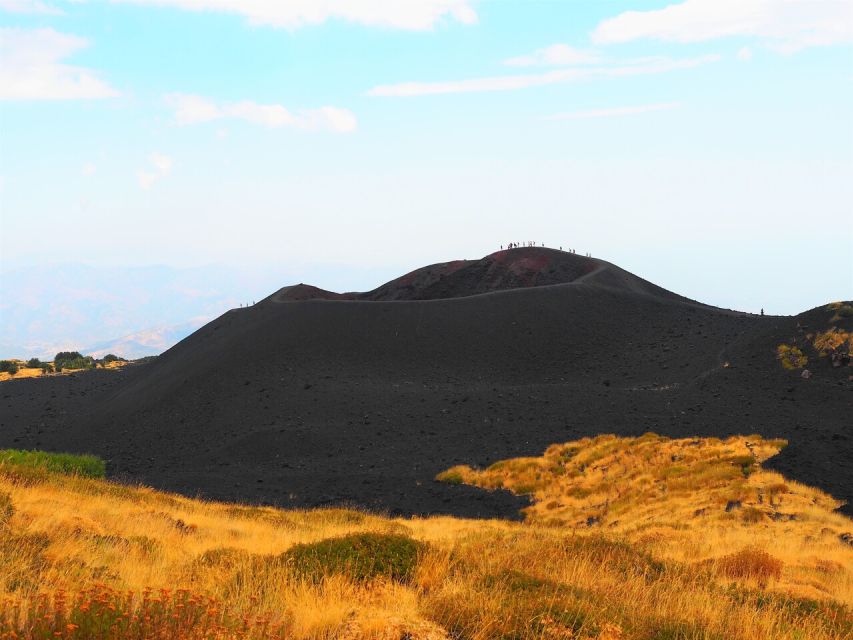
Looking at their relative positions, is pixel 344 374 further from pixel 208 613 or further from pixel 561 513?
pixel 208 613

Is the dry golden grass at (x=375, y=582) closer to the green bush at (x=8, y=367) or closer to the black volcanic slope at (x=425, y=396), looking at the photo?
the black volcanic slope at (x=425, y=396)

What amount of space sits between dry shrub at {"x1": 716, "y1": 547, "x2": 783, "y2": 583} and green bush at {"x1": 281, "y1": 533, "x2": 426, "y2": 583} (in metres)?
6.35

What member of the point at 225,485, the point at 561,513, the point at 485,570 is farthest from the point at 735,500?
the point at 225,485

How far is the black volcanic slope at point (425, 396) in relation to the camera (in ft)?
94.7

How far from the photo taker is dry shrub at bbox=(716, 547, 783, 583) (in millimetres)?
12992

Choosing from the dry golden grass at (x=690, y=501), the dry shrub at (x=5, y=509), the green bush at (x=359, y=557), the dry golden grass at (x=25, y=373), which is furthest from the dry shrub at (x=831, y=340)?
the dry golden grass at (x=25, y=373)

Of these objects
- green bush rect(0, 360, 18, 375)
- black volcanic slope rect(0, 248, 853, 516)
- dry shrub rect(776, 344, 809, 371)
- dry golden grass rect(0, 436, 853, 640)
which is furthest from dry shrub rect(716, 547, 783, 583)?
green bush rect(0, 360, 18, 375)

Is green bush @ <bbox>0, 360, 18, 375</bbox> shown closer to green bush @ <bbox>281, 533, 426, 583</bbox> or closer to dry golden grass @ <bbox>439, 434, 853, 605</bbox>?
dry golden grass @ <bbox>439, 434, 853, 605</bbox>

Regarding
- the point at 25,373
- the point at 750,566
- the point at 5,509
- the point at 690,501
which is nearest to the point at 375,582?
the point at 5,509

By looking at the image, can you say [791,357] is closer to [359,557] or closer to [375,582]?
[359,557]

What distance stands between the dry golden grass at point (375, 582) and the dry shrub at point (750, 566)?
30 millimetres

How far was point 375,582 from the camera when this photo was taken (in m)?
8.55

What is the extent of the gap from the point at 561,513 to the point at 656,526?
16.5 feet

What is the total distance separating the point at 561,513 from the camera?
24406 mm
